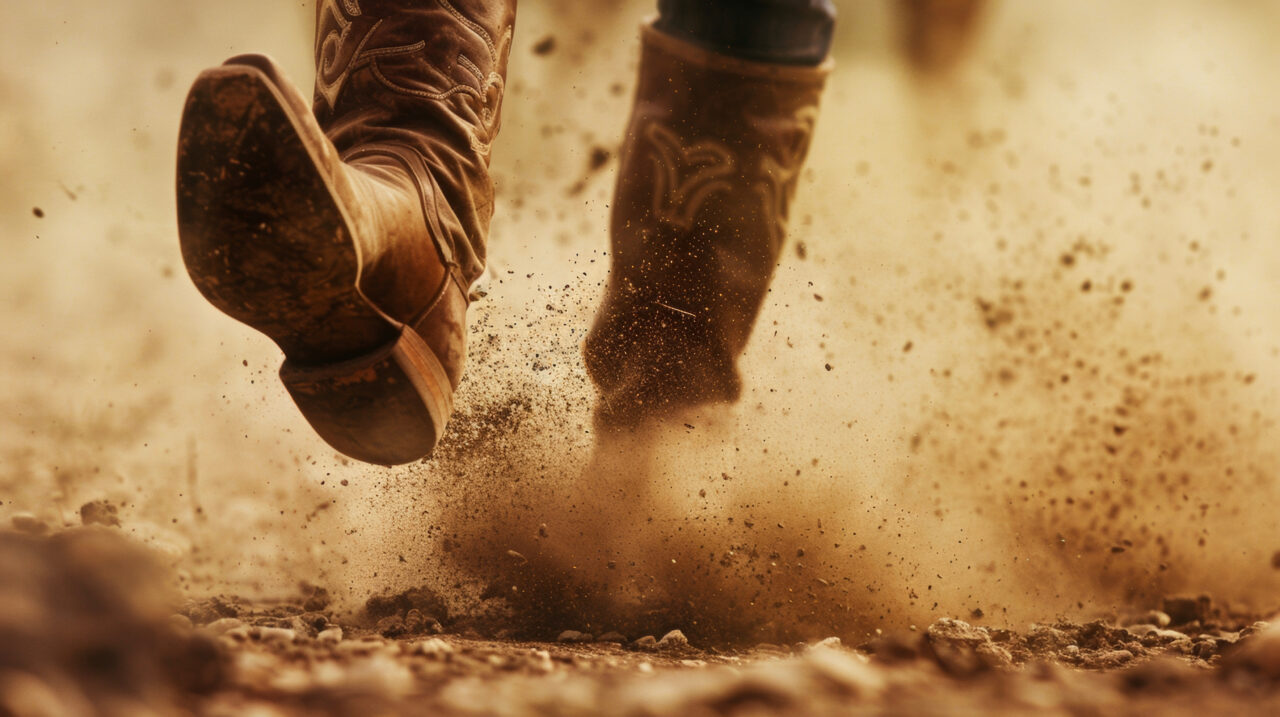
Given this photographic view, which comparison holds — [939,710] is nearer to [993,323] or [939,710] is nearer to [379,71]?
[379,71]

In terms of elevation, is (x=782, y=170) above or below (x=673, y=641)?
above

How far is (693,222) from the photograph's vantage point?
1497mm

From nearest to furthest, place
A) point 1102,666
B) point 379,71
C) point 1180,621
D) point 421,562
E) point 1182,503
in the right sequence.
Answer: point 1102,666, point 379,71, point 421,562, point 1180,621, point 1182,503

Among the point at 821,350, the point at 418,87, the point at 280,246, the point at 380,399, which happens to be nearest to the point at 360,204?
the point at 280,246

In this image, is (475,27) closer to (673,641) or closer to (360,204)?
(360,204)

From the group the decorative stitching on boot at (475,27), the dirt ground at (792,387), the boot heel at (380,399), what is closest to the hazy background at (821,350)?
the dirt ground at (792,387)

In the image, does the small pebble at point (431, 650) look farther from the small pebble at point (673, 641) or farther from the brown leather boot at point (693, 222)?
the brown leather boot at point (693, 222)

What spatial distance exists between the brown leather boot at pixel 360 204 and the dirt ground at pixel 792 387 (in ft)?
1.03

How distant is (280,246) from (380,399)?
0.78ft

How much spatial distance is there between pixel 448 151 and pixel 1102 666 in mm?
1083

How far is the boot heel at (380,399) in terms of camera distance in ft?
3.01

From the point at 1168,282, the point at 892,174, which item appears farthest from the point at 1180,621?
the point at 892,174

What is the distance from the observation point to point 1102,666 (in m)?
1.01

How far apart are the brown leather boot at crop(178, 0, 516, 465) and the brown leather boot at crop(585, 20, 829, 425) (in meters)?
0.36
